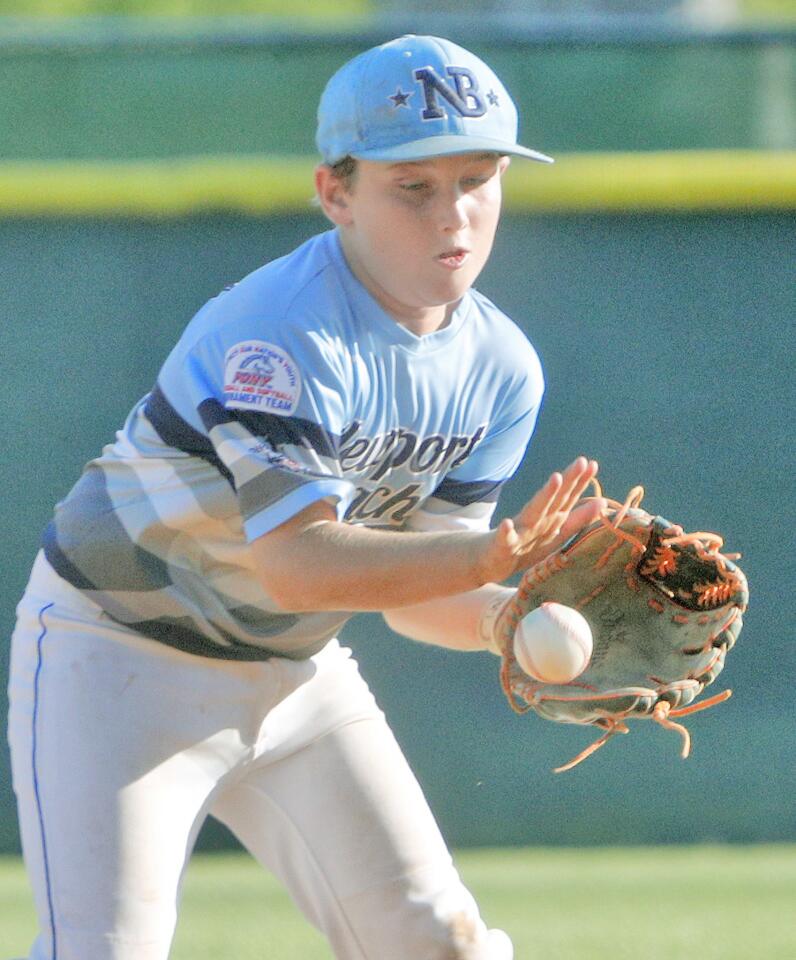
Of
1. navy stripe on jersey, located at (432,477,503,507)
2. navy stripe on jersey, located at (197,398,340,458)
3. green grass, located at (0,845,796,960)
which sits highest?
navy stripe on jersey, located at (197,398,340,458)

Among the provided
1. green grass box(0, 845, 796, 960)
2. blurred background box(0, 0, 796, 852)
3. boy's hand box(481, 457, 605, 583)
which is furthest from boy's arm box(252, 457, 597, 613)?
blurred background box(0, 0, 796, 852)

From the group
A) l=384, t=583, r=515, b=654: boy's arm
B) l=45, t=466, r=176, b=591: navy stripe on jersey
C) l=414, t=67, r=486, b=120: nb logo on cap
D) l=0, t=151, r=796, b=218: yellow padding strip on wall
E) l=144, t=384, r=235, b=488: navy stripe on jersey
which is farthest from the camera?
l=0, t=151, r=796, b=218: yellow padding strip on wall

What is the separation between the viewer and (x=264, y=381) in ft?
8.80

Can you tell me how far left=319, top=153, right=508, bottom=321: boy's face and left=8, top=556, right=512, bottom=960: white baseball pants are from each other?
74 centimetres

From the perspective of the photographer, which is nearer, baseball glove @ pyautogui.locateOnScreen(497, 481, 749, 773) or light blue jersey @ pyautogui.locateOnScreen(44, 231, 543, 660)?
light blue jersey @ pyautogui.locateOnScreen(44, 231, 543, 660)

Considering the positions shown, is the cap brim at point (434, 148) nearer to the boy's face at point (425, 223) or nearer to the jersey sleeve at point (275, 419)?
the boy's face at point (425, 223)

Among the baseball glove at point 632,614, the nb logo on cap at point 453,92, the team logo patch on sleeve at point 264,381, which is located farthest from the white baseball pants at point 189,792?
the nb logo on cap at point 453,92

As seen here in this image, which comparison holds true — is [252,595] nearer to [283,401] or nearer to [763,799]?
[283,401]

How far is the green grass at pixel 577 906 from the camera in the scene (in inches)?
175

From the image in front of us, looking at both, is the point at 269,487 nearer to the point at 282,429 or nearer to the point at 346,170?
the point at 282,429

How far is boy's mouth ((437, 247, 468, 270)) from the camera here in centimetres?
278

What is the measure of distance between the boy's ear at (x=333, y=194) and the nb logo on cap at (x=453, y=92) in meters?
0.21

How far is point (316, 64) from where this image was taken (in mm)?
5625

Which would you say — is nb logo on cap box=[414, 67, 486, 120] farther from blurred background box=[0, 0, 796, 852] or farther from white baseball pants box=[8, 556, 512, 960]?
blurred background box=[0, 0, 796, 852]
